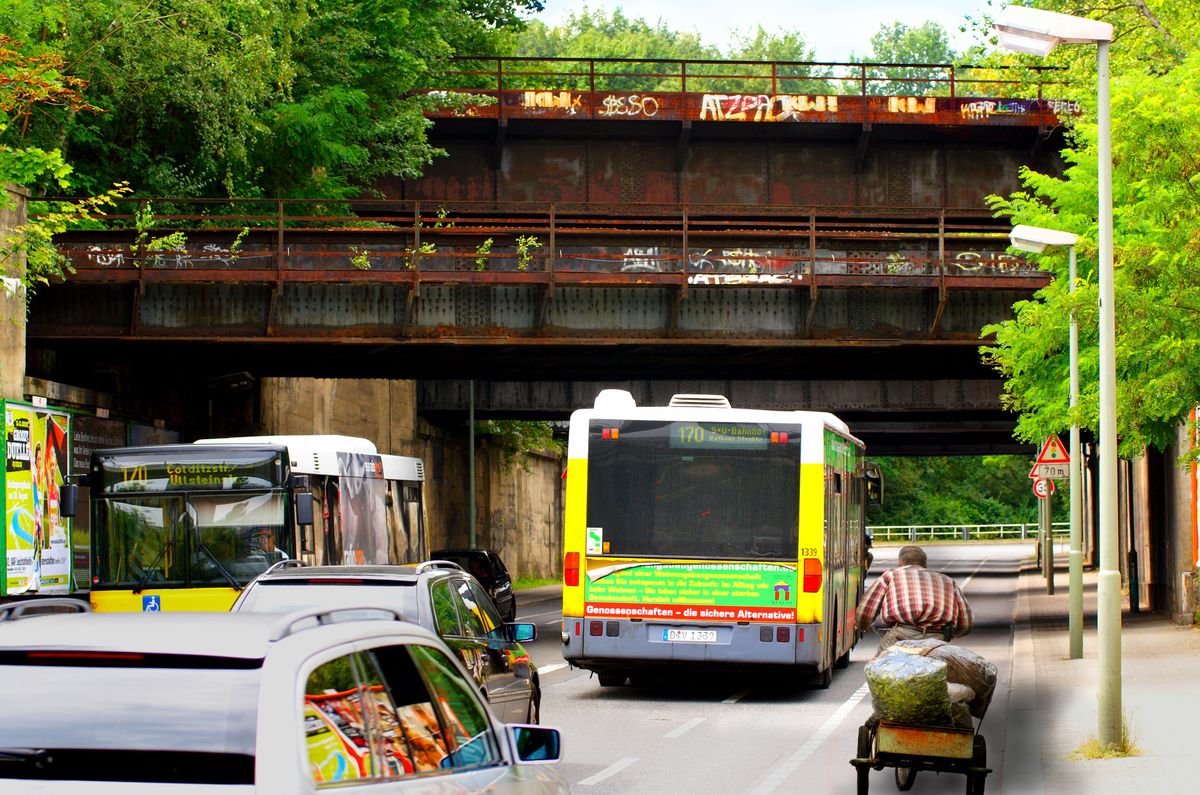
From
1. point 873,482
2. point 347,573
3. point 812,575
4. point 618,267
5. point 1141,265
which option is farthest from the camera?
point 618,267

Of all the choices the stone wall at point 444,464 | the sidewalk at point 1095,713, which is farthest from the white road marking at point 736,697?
the stone wall at point 444,464

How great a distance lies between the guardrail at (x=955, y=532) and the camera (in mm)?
105438

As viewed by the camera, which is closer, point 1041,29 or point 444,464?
point 1041,29

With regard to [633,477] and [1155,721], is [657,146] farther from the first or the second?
[1155,721]

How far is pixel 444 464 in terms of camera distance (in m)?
51.1

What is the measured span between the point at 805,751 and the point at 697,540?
12.7 feet

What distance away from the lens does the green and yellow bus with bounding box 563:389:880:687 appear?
16906 mm

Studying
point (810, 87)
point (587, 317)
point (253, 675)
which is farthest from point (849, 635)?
point (810, 87)

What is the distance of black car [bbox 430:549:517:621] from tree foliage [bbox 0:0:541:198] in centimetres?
822

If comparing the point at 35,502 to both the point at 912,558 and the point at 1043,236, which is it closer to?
the point at 1043,236

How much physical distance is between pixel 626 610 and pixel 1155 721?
17.4 ft

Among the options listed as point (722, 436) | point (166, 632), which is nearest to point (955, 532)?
point (722, 436)

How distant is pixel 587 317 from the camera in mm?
28047

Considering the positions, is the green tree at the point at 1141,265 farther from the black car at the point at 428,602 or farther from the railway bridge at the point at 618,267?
the black car at the point at 428,602
